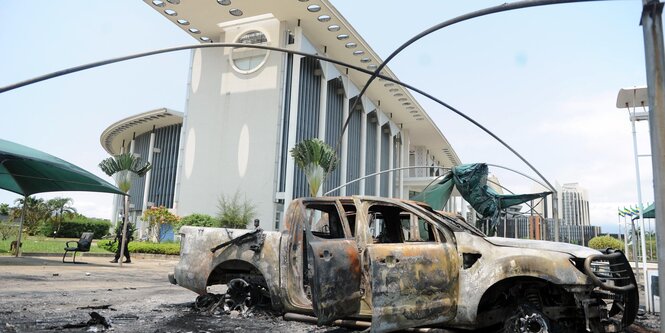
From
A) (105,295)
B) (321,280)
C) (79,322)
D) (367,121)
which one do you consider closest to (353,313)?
(321,280)

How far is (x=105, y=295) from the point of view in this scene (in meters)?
9.31

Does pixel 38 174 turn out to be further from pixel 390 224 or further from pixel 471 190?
pixel 390 224

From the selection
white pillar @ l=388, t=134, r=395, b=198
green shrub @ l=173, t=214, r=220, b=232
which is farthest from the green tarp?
white pillar @ l=388, t=134, r=395, b=198

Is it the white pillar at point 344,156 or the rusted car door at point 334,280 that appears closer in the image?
the rusted car door at point 334,280

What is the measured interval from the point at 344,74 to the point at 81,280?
29500 millimetres

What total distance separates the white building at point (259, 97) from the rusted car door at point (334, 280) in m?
25.2

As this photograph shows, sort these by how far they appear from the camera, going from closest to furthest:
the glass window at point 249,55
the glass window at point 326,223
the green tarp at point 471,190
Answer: the glass window at point 326,223 < the green tarp at point 471,190 < the glass window at point 249,55

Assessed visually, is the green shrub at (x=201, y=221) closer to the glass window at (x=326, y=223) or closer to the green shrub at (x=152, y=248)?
the green shrub at (x=152, y=248)

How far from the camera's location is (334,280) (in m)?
5.21

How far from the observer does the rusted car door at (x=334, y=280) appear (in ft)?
17.0

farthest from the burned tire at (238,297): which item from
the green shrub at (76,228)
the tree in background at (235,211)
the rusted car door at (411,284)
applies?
the green shrub at (76,228)

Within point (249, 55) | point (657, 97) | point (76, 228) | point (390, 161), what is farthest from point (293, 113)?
point (76, 228)

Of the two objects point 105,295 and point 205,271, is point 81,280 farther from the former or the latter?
point 205,271

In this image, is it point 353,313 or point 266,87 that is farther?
point 266,87
